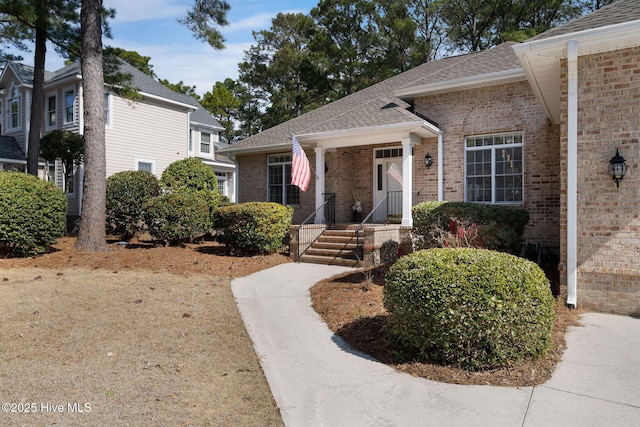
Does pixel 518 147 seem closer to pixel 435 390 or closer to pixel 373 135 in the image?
pixel 373 135

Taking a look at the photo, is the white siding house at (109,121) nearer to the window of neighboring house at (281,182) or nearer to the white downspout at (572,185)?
the window of neighboring house at (281,182)

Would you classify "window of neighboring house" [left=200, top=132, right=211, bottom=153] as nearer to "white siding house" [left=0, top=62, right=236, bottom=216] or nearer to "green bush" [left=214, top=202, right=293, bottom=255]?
"white siding house" [left=0, top=62, right=236, bottom=216]

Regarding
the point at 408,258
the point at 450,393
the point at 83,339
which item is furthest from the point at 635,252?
the point at 83,339

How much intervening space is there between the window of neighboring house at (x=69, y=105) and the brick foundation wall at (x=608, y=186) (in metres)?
19.8

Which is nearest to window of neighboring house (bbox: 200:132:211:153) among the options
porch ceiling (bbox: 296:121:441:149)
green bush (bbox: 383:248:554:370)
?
porch ceiling (bbox: 296:121:441:149)

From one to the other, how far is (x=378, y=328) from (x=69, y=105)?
1942 centimetres

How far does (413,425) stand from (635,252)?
4.84m

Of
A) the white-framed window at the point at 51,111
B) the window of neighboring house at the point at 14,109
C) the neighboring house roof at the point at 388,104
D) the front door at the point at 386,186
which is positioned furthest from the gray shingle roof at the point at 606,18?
the window of neighboring house at the point at 14,109

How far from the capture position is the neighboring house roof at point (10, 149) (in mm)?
19844

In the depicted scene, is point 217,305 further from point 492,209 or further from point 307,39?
point 307,39

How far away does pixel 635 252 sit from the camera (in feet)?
20.0

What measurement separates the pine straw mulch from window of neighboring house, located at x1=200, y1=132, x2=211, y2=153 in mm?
20309

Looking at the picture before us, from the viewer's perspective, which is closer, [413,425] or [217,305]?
[413,425]

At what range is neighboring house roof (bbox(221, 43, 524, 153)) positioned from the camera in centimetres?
1135
